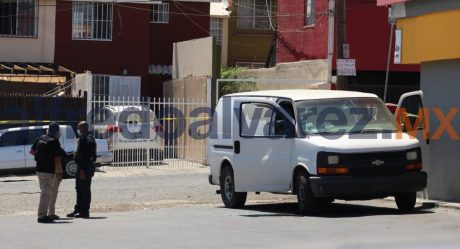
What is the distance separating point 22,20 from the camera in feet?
117

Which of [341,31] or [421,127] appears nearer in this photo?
[421,127]

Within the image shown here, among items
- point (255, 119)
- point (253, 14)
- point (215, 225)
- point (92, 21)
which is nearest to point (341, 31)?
point (255, 119)

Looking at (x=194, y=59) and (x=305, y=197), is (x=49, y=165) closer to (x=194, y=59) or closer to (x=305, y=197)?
(x=305, y=197)

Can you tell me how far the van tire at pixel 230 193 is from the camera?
16.3m

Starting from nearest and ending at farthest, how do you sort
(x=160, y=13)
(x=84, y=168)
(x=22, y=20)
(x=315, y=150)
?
1. (x=315, y=150)
2. (x=84, y=168)
3. (x=22, y=20)
4. (x=160, y=13)

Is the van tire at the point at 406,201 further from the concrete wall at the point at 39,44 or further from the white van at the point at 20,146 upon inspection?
the concrete wall at the point at 39,44

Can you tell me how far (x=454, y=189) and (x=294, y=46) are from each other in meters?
16.8

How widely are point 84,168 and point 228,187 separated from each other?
2.81m

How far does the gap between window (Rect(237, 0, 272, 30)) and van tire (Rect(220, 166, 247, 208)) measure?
29.1 m

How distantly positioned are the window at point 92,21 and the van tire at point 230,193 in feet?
69.5

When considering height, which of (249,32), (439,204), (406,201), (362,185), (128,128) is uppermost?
(249,32)

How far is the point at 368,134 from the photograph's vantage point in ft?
46.9

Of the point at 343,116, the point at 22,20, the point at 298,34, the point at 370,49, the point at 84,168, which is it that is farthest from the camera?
the point at 22,20

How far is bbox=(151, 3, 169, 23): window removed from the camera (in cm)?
3944
